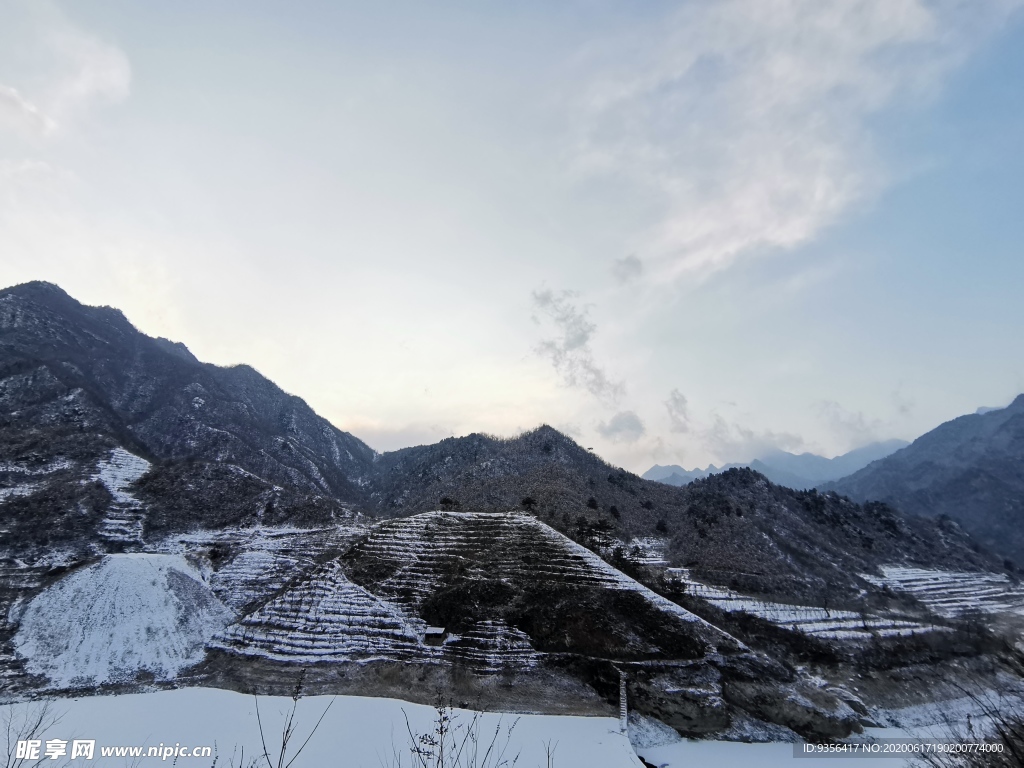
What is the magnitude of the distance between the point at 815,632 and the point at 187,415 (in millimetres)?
115914

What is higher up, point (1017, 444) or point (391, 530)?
point (1017, 444)

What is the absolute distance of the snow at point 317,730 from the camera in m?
18.3

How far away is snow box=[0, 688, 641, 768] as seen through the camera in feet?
60.1

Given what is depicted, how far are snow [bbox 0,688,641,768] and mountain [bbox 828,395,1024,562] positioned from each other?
10328 centimetres

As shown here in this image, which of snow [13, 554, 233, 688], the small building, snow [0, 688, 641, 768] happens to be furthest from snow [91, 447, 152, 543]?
the small building

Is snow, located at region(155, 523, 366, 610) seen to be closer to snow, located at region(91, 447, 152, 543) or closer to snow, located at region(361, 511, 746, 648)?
snow, located at region(91, 447, 152, 543)

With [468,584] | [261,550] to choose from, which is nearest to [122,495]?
[261,550]

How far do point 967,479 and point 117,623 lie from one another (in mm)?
160397

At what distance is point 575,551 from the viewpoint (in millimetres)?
44031

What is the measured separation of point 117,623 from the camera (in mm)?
34719

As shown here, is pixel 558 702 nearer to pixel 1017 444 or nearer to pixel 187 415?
pixel 187 415

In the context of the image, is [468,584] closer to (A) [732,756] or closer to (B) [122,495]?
(A) [732,756]

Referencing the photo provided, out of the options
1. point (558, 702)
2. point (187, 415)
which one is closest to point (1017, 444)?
point (558, 702)

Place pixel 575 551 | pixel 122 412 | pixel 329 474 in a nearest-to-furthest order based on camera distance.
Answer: pixel 575 551
pixel 122 412
pixel 329 474
